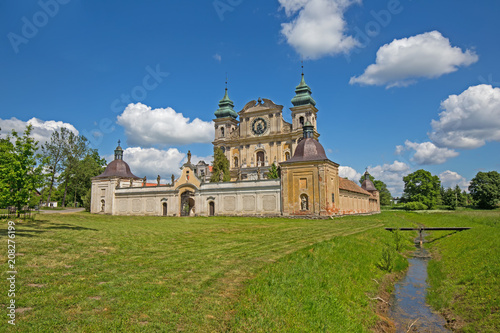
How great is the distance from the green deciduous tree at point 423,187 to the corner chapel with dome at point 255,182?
11348 millimetres

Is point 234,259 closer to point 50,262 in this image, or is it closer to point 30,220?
point 50,262

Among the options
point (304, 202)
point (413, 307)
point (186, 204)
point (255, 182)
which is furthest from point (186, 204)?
point (413, 307)

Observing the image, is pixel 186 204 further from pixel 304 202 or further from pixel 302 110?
pixel 302 110

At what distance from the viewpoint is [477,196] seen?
69.1 m

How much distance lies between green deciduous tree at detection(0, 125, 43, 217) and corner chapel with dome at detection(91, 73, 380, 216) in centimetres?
2091

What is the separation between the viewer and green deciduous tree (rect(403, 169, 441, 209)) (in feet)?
227

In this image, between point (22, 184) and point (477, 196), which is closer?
point (22, 184)

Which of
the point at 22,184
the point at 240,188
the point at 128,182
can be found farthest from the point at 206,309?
the point at 128,182

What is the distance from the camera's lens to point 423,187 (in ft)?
229

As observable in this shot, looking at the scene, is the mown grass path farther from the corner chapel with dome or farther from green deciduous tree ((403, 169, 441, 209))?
green deciduous tree ((403, 169, 441, 209))

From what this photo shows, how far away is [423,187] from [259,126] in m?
37.3

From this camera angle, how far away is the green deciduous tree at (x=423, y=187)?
227ft

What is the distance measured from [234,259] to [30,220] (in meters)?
19.3

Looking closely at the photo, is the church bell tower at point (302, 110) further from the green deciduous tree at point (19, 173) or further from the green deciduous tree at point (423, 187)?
the green deciduous tree at point (19, 173)
